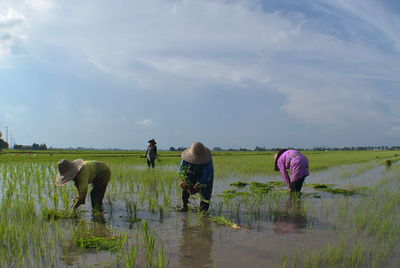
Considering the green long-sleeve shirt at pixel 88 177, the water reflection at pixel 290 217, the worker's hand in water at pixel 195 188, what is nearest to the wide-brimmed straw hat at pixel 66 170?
the green long-sleeve shirt at pixel 88 177

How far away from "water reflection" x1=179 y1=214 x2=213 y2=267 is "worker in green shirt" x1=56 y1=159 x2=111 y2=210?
136 cm

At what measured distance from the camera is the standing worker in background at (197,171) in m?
4.15

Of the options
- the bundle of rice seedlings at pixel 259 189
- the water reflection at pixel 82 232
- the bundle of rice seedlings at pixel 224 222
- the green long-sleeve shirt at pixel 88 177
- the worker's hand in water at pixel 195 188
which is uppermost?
the green long-sleeve shirt at pixel 88 177

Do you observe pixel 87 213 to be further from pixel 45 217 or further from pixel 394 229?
pixel 394 229

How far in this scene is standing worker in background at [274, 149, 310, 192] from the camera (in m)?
5.14

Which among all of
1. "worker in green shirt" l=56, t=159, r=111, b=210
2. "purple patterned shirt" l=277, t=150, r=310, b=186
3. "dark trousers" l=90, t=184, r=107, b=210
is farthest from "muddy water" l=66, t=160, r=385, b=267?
"purple patterned shirt" l=277, t=150, r=310, b=186

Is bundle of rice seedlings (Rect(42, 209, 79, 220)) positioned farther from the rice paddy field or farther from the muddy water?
the muddy water

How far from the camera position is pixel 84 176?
3.81 meters

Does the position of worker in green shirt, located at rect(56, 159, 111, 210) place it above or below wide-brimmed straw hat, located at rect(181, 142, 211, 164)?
below

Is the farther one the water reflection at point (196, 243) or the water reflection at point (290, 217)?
the water reflection at point (290, 217)

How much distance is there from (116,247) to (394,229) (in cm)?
312

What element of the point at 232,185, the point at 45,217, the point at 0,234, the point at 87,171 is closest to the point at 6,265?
the point at 0,234

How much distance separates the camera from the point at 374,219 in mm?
3803

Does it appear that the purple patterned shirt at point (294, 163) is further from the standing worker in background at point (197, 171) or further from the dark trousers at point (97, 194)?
the dark trousers at point (97, 194)
